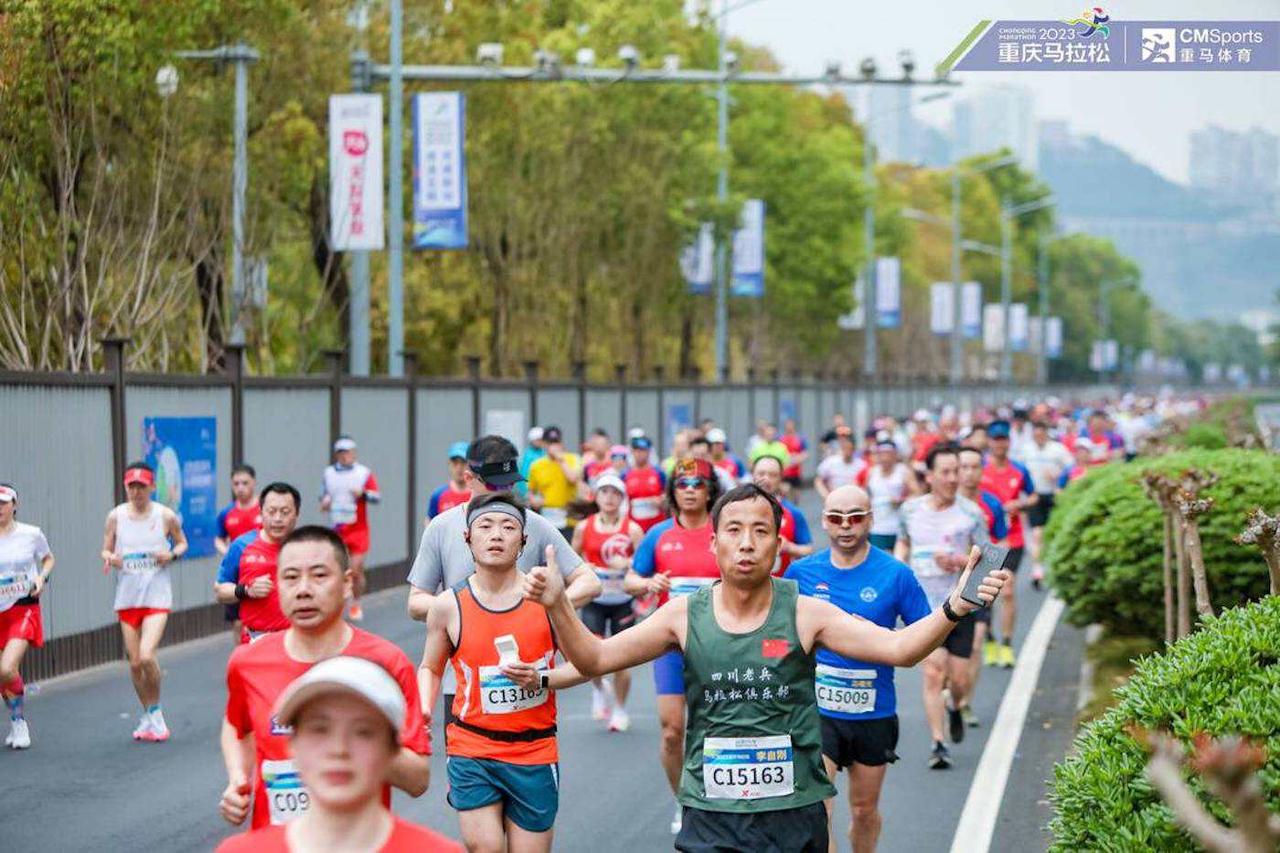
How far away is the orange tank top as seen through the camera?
8016 millimetres

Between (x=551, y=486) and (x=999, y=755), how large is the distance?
1033 cm

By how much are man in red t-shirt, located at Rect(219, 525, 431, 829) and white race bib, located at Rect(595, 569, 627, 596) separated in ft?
26.8

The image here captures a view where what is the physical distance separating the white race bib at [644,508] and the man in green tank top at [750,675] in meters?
12.4

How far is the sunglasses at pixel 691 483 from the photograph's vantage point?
37.7ft

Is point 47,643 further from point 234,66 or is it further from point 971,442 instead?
point 234,66

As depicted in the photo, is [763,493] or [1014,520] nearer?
[763,493]

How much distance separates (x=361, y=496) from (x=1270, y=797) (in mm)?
16701

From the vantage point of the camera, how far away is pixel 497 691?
8.06m

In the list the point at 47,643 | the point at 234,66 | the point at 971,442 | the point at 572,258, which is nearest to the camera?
the point at 47,643

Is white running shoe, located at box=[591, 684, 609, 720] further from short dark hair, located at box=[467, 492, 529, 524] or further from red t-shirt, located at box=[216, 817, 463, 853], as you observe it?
red t-shirt, located at box=[216, 817, 463, 853]

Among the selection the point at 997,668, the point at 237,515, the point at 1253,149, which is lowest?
the point at 997,668

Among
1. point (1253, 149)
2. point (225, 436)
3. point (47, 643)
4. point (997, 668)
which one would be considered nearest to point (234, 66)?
point (225, 436)

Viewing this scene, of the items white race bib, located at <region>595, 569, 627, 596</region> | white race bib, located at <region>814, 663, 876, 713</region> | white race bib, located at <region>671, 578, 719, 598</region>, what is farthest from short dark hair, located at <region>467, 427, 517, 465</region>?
white race bib, located at <region>595, 569, 627, 596</region>

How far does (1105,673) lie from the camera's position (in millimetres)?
17344
